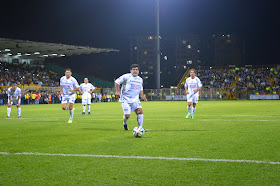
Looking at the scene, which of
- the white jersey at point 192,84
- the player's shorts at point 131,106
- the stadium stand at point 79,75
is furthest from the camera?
the stadium stand at point 79,75

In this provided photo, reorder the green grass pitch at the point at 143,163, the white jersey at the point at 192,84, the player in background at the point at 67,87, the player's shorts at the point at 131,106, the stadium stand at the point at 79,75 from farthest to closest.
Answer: the stadium stand at the point at 79,75 < the white jersey at the point at 192,84 < the player in background at the point at 67,87 < the player's shorts at the point at 131,106 < the green grass pitch at the point at 143,163

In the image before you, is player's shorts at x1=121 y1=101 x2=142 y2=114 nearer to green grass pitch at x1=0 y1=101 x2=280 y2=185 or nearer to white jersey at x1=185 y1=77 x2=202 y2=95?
green grass pitch at x1=0 y1=101 x2=280 y2=185

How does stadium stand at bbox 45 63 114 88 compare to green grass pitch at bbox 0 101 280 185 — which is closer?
green grass pitch at bbox 0 101 280 185

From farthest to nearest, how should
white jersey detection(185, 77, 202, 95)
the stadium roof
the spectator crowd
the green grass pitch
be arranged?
1. the spectator crowd
2. the stadium roof
3. white jersey detection(185, 77, 202, 95)
4. the green grass pitch

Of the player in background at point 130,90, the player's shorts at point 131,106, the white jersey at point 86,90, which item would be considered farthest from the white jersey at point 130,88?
the white jersey at point 86,90

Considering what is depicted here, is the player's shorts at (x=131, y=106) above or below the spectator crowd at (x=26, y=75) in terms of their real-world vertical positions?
below

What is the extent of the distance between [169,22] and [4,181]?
114m

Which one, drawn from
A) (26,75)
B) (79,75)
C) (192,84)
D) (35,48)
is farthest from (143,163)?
(79,75)

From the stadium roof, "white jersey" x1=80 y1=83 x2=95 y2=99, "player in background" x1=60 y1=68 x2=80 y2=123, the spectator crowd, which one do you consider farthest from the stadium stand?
"player in background" x1=60 y1=68 x2=80 y2=123

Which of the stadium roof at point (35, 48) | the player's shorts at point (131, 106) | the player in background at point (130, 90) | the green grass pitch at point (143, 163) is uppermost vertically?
the stadium roof at point (35, 48)

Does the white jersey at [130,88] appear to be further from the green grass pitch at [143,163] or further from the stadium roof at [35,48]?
the stadium roof at [35,48]

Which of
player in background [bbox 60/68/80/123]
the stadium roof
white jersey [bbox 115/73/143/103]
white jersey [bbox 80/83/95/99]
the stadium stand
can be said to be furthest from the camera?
the stadium stand

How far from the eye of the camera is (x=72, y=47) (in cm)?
5738

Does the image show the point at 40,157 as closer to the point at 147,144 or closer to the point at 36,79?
the point at 147,144
